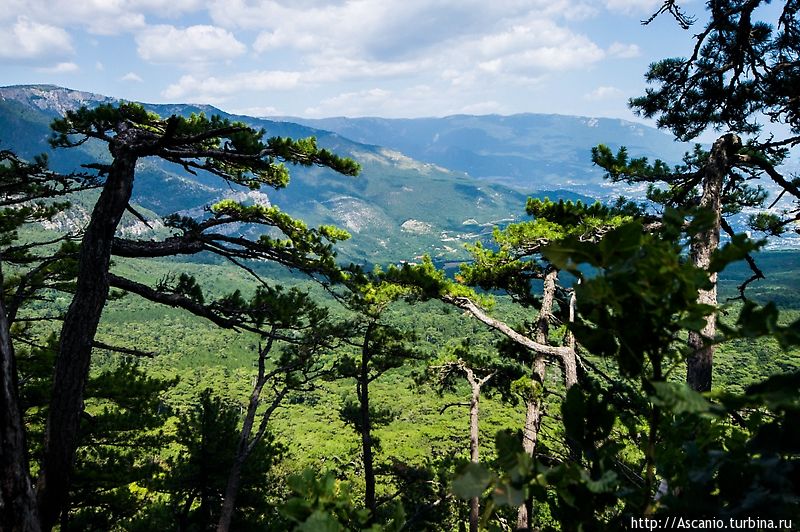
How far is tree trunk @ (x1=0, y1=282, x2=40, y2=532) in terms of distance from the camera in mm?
2732

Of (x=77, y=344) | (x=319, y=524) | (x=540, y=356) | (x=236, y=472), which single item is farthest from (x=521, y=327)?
(x=319, y=524)

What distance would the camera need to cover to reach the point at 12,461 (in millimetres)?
2783

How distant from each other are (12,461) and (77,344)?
181 cm

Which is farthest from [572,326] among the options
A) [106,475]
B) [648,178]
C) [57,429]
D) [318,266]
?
[106,475]

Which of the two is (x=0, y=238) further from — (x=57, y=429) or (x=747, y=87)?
(x=747, y=87)

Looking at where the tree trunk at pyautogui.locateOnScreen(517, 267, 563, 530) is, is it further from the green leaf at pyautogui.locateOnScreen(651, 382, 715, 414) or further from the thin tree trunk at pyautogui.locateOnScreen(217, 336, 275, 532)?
the green leaf at pyautogui.locateOnScreen(651, 382, 715, 414)

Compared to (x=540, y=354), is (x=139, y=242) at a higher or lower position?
higher

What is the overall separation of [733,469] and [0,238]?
42.4 ft

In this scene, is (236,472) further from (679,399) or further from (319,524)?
(679,399)

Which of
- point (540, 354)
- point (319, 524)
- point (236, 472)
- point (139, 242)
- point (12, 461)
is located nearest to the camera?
point (319, 524)

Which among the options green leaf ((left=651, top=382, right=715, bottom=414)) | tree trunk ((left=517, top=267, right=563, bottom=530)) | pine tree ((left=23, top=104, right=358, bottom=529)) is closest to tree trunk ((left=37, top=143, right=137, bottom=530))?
pine tree ((left=23, top=104, right=358, bottom=529))

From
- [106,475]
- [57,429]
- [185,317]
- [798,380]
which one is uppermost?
[798,380]

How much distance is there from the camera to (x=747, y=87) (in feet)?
20.1

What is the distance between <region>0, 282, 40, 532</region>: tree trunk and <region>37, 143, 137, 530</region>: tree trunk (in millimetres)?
1341
